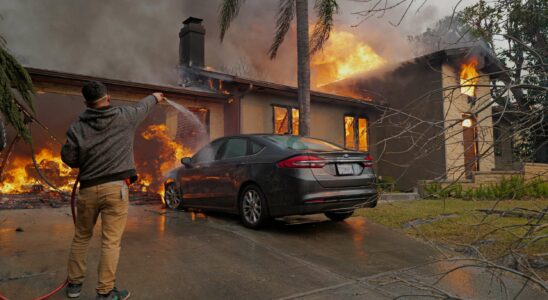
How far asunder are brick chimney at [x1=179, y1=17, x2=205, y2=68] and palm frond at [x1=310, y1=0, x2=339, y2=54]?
4638mm

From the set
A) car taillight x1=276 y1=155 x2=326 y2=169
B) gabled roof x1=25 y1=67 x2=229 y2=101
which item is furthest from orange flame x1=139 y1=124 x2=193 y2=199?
car taillight x1=276 y1=155 x2=326 y2=169

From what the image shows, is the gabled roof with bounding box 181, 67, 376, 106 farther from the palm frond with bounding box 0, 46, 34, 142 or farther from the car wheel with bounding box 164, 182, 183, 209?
the palm frond with bounding box 0, 46, 34, 142

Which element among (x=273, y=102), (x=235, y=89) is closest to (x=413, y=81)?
(x=273, y=102)

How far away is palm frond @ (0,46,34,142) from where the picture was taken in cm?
336

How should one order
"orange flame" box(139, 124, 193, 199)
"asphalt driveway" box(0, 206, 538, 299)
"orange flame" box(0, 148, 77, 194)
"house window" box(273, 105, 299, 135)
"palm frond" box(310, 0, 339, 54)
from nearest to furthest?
1. "asphalt driveway" box(0, 206, 538, 299)
2. "palm frond" box(310, 0, 339, 54)
3. "orange flame" box(0, 148, 77, 194)
4. "orange flame" box(139, 124, 193, 199)
5. "house window" box(273, 105, 299, 135)

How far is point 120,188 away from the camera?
11.1 feet

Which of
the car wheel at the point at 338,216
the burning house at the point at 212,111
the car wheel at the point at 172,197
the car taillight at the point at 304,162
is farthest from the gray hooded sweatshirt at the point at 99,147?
the burning house at the point at 212,111

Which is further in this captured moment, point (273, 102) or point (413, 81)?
point (413, 81)

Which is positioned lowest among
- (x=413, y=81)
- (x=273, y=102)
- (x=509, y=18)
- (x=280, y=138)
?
(x=280, y=138)

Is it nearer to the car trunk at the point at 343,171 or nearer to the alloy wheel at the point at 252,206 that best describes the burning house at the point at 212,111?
the car trunk at the point at 343,171

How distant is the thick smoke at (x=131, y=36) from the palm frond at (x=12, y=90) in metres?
9.43

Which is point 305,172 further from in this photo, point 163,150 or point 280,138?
point 163,150

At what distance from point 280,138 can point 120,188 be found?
3.39 meters

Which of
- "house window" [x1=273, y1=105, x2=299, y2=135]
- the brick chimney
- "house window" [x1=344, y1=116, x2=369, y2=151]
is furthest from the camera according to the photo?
"house window" [x1=344, y1=116, x2=369, y2=151]
